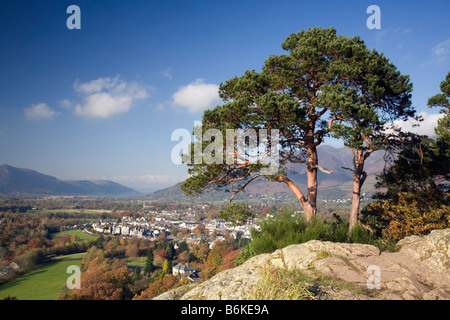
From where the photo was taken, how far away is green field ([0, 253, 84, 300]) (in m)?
35.6

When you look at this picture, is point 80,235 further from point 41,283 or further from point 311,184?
point 311,184

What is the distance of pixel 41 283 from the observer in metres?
40.6

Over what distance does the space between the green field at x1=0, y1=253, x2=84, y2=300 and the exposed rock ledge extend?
42.0m

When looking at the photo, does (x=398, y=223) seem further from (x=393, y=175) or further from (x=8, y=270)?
(x=8, y=270)

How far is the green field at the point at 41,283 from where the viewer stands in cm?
3562

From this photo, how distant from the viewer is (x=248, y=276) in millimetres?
→ 3471

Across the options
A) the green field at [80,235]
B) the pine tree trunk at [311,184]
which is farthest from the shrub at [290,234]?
the green field at [80,235]

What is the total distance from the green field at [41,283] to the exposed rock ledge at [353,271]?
138ft

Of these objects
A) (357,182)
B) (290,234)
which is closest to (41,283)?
(290,234)

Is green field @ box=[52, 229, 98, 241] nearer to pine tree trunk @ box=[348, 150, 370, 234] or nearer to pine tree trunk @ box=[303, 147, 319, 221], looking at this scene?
pine tree trunk @ box=[303, 147, 319, 221]

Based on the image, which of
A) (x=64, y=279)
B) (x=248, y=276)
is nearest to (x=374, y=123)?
(x=248, y=276)

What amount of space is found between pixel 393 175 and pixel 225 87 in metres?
9.30

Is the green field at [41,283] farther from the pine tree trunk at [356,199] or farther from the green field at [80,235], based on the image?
the pine tree trunk at [356,199]

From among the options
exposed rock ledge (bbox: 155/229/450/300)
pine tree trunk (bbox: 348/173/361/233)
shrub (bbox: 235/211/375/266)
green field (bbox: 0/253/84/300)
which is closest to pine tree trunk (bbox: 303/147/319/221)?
pine tree trunk (bbox: 348/173/361/233)
